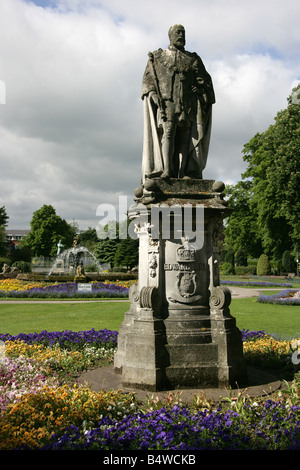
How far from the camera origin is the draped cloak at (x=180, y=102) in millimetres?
6977

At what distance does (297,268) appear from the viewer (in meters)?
48.2

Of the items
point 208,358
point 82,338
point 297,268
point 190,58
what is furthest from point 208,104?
point 297,268

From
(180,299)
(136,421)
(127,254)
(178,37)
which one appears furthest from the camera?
(127,254)

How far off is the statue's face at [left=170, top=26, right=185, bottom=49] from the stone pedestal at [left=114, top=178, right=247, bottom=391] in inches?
97.1

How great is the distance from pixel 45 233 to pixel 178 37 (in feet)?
196

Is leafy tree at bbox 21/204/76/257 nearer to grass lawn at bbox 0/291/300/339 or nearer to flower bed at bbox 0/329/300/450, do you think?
grass lawn at bbox 0/291/300/339

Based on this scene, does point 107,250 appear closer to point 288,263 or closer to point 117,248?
point 117,248

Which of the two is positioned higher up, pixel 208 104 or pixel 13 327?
pixel 208 104

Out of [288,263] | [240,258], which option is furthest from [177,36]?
[240,258]

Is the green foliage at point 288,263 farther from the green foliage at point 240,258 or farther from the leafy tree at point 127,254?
the leafy tree at point 127,254

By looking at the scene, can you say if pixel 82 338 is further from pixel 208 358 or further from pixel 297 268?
pixel 297 268

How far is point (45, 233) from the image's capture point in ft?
212
